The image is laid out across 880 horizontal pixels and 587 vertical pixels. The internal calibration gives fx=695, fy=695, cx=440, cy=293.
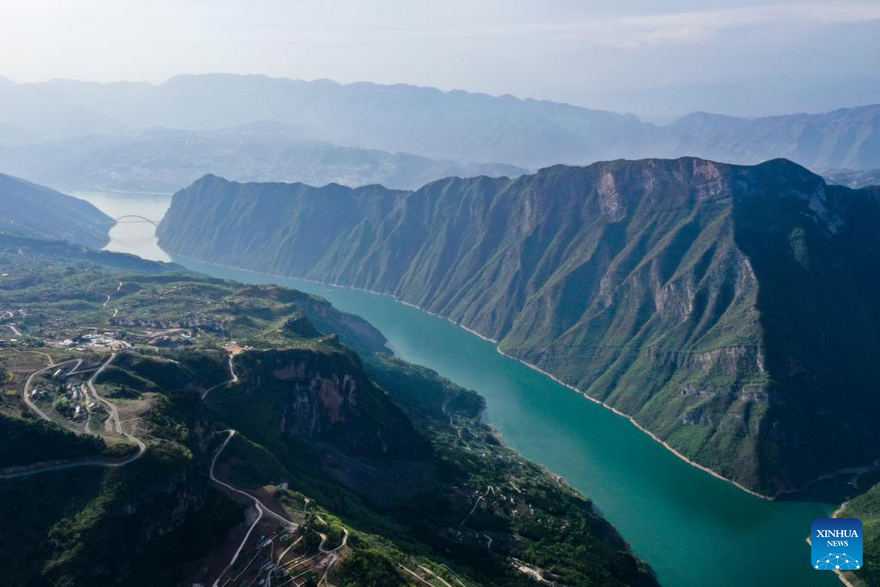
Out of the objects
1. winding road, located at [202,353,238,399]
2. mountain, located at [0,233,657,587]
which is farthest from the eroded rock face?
winding road, located at [202,353,238,399]

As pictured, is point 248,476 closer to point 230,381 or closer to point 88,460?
point 88,460

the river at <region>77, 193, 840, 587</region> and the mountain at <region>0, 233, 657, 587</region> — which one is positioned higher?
the mountain at <region>0, 233, 657, 587</region>

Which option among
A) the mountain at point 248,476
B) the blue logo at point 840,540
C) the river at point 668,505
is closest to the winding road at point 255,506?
the mountain at point 248,476

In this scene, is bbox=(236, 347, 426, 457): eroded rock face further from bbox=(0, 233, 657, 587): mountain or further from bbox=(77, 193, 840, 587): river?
bbox=(77, 193, 840, 587): river

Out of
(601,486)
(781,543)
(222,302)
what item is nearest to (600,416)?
(601,486)

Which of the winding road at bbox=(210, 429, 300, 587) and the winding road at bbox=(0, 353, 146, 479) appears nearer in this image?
the winding road at bbox=(210, 429, 300, 587)

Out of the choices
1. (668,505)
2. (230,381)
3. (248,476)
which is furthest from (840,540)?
(230,381)
